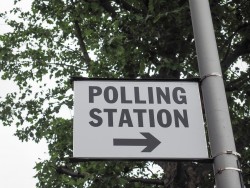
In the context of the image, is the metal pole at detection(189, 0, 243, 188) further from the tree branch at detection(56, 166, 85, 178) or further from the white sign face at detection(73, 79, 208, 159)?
the tree branch at detection(56, 166, 85, 178)

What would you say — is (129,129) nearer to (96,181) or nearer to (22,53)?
(96,181)

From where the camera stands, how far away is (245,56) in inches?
425

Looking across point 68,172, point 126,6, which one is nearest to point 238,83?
point 126,6

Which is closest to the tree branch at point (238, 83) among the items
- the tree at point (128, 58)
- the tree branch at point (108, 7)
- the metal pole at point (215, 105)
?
the tree at point (128, 58)

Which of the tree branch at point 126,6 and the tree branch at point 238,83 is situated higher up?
the tree branch at point 126,6

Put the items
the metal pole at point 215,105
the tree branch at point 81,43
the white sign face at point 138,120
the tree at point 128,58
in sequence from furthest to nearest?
the tree branch at point 81,43, the tree at point 128,58, the white sign face at point 138,120, the metal pole at point 215,105

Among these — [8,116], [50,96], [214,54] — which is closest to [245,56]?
[50,96]

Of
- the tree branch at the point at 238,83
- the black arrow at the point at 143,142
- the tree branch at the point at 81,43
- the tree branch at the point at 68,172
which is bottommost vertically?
the black arrow at the point at 143,142

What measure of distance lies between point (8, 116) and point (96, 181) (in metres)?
6.56

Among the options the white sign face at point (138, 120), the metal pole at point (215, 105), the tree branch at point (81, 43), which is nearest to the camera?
the metal pole at point (215, 105)

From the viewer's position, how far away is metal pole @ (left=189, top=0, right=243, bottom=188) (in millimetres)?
2412

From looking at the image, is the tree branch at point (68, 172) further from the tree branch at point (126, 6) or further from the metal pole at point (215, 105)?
the metal pole at point (215, 105)

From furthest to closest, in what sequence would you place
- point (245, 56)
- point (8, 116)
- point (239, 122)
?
point (8, 116) < point (245, 56) < point (239, 122)

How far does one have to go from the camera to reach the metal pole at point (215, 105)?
2412mm
